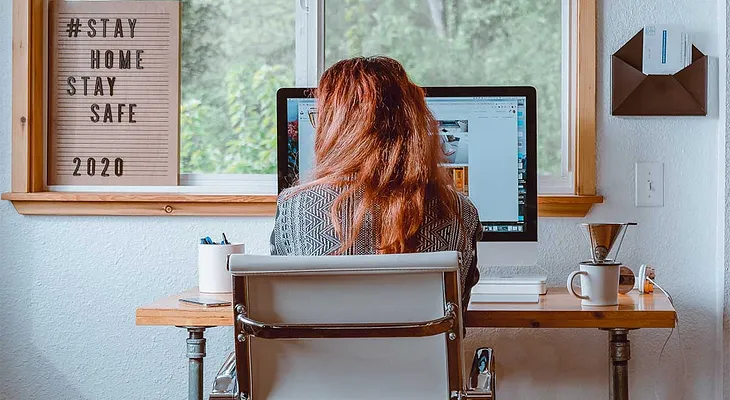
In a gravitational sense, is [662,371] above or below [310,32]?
below

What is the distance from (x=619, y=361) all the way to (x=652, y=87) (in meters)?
0.70

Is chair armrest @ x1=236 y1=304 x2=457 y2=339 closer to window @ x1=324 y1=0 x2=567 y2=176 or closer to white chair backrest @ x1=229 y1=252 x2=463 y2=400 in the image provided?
white chair backrest @ x1=229 y1=252 x2=463 y2=400

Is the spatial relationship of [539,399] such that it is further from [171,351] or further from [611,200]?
[171,351]

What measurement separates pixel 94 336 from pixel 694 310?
4.99 feet

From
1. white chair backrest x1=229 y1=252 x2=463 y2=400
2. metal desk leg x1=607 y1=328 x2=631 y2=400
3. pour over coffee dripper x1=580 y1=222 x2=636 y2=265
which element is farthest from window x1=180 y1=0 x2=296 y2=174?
white chair backrest x1=229 y1=252 x2=463 y2=400

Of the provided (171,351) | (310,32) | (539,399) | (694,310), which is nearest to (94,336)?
(171,351)

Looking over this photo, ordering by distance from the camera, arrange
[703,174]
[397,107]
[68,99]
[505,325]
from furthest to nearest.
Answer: [68,99], [703,174], [505,325], [397,107]

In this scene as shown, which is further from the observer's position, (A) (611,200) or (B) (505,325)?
(A) (611,200)

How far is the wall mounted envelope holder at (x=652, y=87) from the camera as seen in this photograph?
86.0 inches

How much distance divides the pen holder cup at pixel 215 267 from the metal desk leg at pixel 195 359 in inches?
5.1

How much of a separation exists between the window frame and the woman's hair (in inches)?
27.9

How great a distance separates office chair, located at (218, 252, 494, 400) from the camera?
1257 mm

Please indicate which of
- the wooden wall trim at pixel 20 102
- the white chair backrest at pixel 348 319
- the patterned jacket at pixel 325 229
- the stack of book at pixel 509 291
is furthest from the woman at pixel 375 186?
the wooden wall trim at pixel 20 102

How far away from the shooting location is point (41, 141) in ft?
7.75
